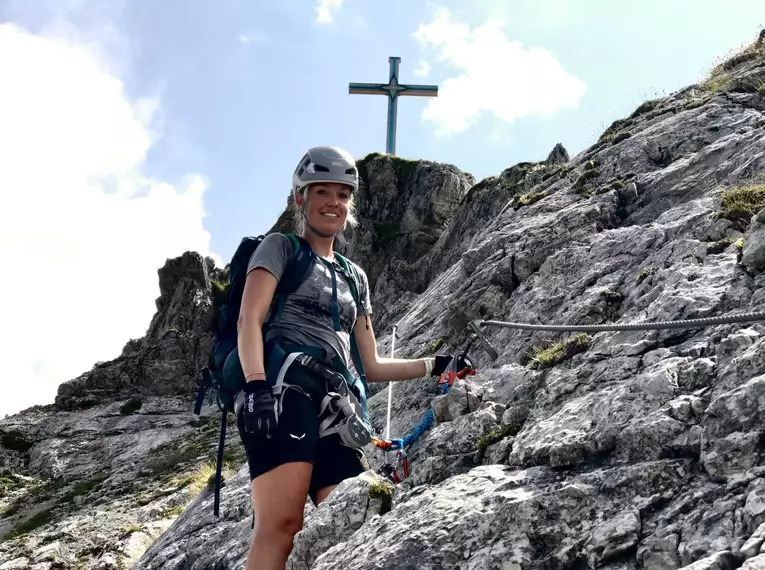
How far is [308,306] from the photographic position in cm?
557

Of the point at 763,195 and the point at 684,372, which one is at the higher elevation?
the point at 763,195

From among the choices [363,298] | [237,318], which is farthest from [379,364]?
[237,318]

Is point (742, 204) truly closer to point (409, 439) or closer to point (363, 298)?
point (363, 298)

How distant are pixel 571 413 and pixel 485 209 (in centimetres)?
2181

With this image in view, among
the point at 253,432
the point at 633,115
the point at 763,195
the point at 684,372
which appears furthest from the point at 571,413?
the point at 633,115

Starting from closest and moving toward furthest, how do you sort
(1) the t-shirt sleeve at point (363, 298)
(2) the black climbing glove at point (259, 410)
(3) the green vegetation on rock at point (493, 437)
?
(2) the black climbing glove at point (259, 410) < (3) the green vegetation on rock at point (493, 437) < (1) the t-shirt sleeve at point (363, 298)

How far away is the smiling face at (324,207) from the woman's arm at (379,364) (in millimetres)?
1078

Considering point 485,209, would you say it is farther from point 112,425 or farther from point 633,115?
point 112,425

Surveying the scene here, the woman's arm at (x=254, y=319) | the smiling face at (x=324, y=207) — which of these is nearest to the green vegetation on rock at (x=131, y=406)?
the smiling face at (x=324, y=207)

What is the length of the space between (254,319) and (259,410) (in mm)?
791

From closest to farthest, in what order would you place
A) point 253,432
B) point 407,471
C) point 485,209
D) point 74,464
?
point 253,432, point 407,471, point 74,464, point 485,209

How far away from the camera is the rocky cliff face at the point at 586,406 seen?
3.90 metres

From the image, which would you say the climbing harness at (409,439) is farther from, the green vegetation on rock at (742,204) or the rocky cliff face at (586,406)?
the green vegetation on rock at (742,204)

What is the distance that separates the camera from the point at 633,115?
1614 centimetres
